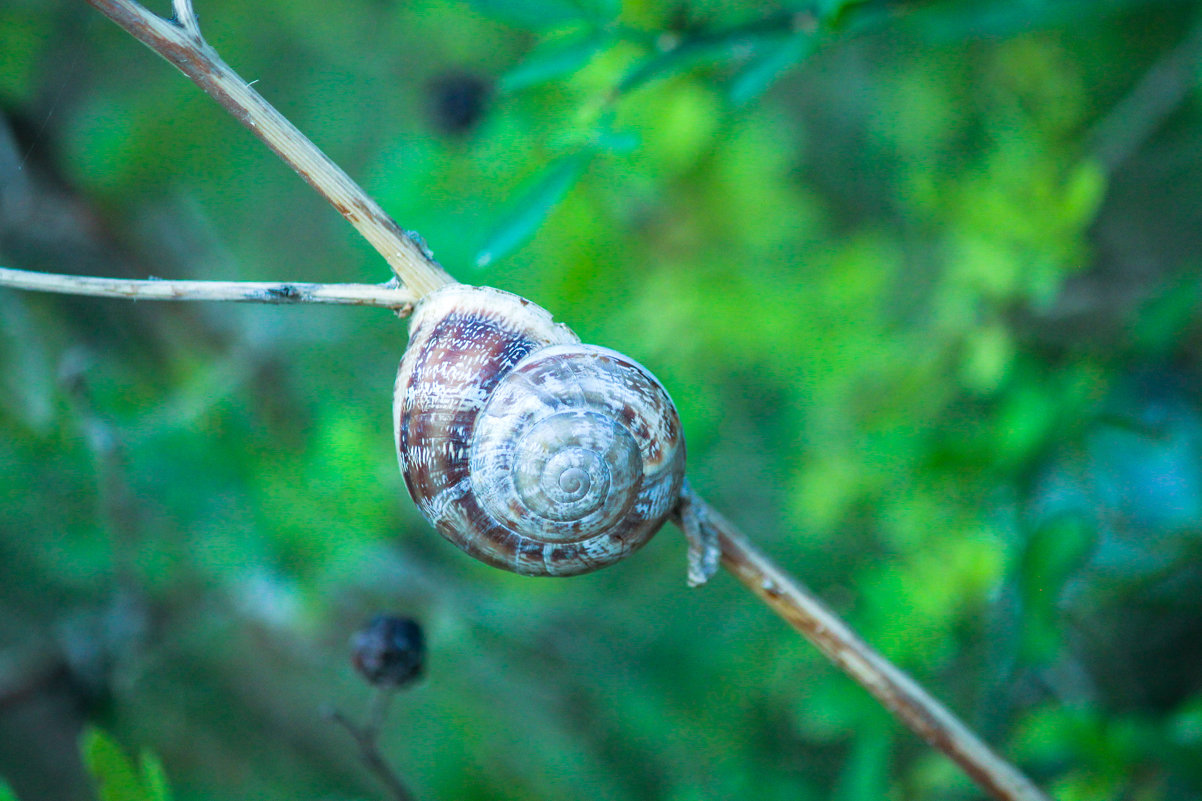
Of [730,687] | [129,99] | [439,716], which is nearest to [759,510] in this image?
[730,687]

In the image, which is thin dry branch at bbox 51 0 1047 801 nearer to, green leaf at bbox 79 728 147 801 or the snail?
the snail

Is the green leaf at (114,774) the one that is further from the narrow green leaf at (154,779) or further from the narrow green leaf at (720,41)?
the narrow green leaf at (720,41)

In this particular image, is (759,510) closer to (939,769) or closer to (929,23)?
(939,769)

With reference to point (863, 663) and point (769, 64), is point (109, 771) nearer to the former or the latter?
point (863, 663)

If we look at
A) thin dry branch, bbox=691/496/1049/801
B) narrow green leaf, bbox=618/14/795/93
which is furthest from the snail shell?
narrow green leaf, bbox=618/14/795/93

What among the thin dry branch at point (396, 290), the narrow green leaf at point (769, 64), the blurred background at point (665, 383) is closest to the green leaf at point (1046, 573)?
the blurred background at point (665, 383)
